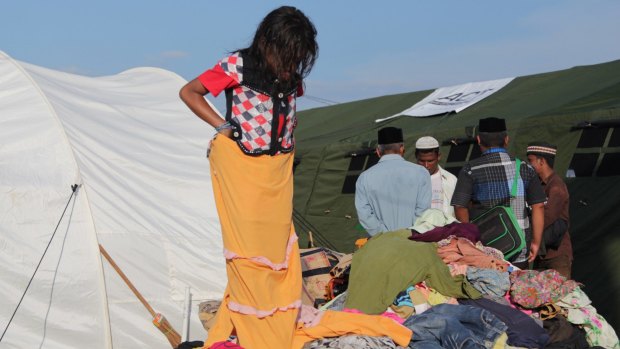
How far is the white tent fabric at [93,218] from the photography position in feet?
18.6

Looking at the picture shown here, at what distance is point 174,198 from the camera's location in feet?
22.5

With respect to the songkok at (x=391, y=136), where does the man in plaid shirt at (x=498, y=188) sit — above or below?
below

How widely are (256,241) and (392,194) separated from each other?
176 centimetres

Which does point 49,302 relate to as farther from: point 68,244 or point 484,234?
point 484,234

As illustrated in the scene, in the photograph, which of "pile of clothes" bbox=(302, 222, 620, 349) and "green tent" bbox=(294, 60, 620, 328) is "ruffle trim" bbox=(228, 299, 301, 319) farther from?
"green tent" bbox=(294, 60, 620, 328)

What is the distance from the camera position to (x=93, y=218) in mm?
5961

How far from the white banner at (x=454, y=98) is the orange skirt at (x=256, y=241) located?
589cm

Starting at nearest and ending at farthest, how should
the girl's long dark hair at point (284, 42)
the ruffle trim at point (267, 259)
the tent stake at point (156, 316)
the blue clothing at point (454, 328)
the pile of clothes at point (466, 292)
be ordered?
1. the girl's long dark hair at point (284, 42)
2. the ruffle trim at point (267, 259)
3. the blue clothing at point (454, 328)
4. the pile of clothes at point (466, 292)
5. the tent stake at point (156, 316)

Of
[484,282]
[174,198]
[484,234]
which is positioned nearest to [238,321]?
[484,282]

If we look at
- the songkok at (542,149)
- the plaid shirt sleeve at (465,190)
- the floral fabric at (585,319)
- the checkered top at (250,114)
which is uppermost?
the checkered top at (250,114)

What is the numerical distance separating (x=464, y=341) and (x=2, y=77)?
3.94m

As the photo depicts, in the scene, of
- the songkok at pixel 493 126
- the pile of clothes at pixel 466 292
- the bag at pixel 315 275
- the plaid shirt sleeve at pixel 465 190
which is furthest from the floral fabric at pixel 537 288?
the bag at pixel 315 275

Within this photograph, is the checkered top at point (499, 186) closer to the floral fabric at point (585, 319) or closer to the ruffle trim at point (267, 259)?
the floral fabric at point (585, 319)

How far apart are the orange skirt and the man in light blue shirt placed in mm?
1537
